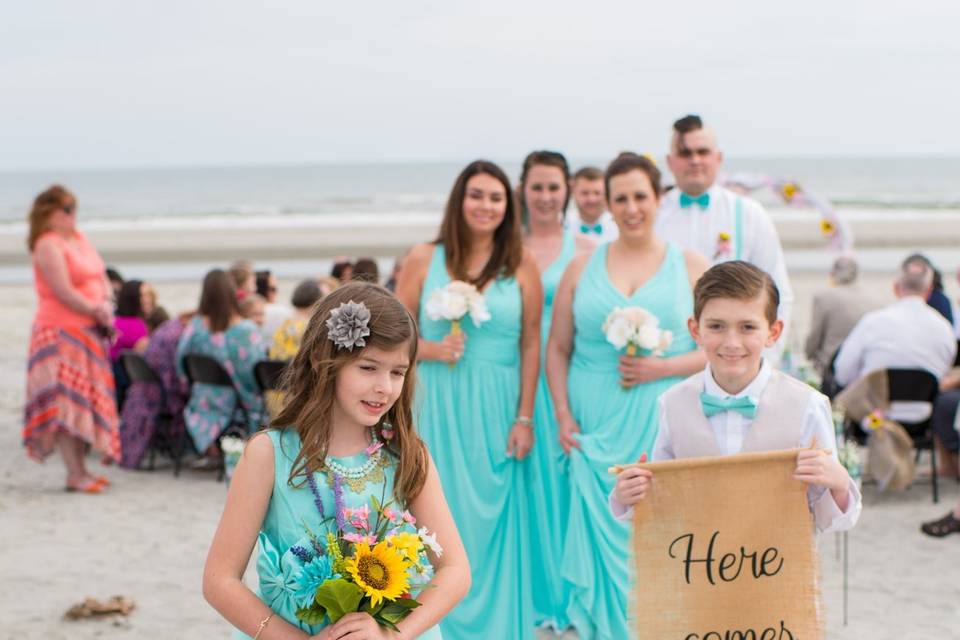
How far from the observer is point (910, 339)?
873cm

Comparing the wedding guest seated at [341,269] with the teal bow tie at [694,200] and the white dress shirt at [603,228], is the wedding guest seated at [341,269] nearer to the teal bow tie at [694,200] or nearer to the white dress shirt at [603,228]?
the white dress shirt at [603,228]

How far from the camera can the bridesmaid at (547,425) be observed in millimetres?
5832

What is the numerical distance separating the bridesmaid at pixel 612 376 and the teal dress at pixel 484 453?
247 millimetres

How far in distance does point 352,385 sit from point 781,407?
1361 mm

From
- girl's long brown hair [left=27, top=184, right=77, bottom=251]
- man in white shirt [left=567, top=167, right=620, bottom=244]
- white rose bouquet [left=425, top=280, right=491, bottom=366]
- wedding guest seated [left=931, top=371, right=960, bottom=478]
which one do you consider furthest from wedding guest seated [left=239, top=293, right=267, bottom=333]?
wedding guest seated [left=931, top=371, right=960, bottom=478]

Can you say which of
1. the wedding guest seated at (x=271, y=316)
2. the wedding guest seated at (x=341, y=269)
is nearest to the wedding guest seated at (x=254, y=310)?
the wedding guest seated at (x=271, y=316)

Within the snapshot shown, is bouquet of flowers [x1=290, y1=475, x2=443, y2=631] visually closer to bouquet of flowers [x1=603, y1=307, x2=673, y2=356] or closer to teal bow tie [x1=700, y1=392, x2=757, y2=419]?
teal bow tie [x1=700, y1=392, x2=757, y2=419]

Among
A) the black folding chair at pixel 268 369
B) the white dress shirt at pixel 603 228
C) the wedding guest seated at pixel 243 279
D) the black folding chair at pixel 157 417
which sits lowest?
the black folding chair at pixel 157 417

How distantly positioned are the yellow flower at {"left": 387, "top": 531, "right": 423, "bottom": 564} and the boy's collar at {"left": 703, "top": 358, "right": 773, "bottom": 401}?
1.24m

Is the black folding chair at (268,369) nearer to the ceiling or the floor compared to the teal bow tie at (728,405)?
nearer to the floor

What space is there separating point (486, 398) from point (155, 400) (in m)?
5.18

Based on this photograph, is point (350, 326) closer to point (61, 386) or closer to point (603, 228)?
point (603, 228)

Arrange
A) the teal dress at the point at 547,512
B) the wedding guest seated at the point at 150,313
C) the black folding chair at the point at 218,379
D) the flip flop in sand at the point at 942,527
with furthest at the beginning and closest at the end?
the wedding guest seated at the point at 150,313
the black folding chair at the point at 218,379
the flip flop in sand at the point at 942,527
the teal dress at the point at 547,512

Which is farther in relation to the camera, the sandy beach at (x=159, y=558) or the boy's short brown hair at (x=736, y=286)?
the sandy beach at (x=159, y=558)
